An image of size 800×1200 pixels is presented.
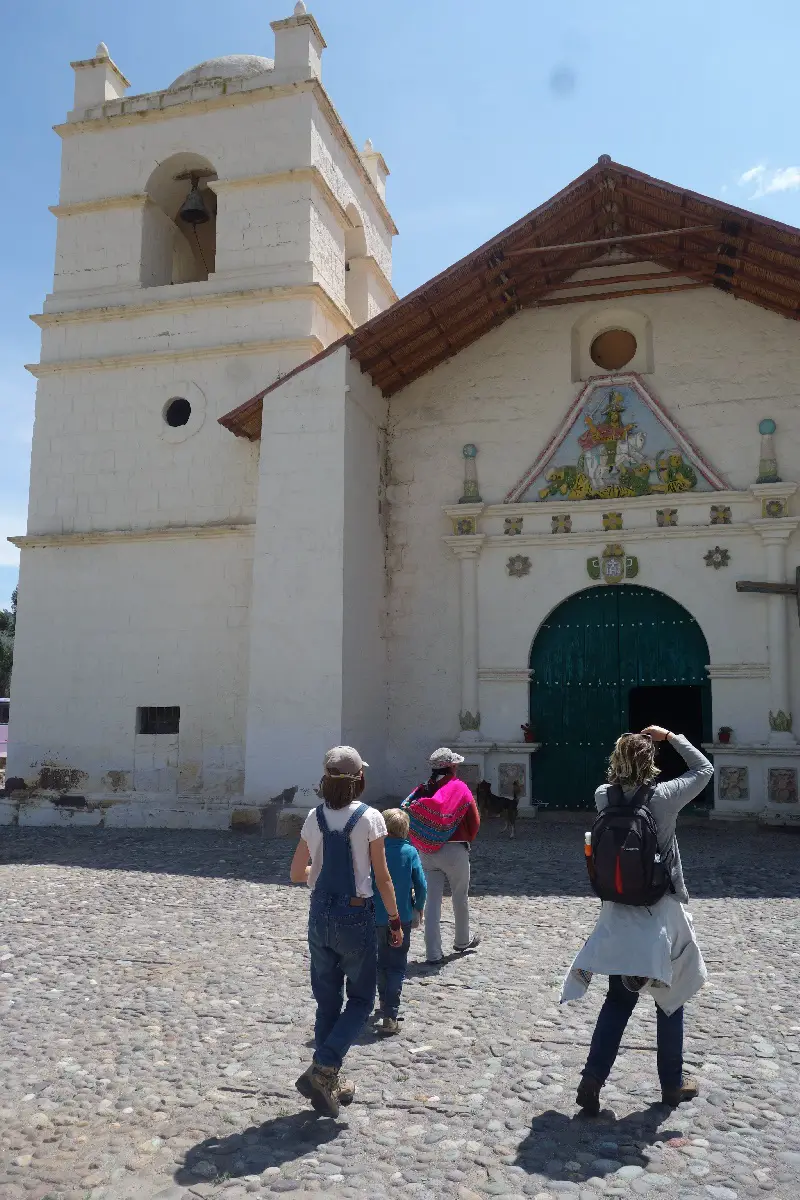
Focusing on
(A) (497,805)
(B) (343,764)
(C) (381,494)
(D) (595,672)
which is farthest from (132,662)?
(B) (343,764)

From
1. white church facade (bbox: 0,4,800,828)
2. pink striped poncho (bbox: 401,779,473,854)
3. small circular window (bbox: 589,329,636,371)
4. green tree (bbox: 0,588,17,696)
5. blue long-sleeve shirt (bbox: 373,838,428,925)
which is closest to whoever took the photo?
blue long-sleeve shirt (bbox: 373,838,428,925)

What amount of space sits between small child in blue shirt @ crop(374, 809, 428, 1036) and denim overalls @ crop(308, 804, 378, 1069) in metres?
0.83

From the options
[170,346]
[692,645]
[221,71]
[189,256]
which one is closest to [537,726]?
[692,645]

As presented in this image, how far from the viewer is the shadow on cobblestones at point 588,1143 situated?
352cm

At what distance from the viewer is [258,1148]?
3719mm

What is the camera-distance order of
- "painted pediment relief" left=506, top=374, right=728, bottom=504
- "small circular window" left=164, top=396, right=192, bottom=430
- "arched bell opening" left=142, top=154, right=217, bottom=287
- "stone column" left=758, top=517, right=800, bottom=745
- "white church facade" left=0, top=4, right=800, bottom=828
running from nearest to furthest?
"stone column" left=758, top=517, right=800, bottom=745 < "white church facade" left=0, top=4, right=800, bottom=828 < "painted pediment relief" left=506, top=374, right=728, bottom=504 < "small circular window" left=164, top=396, right=192, bottom=430 < "arched bell opening" left=142, top=154, right=217, bottom=287

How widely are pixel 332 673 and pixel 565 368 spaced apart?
5603 mm

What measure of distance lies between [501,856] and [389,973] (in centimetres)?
Result: 526

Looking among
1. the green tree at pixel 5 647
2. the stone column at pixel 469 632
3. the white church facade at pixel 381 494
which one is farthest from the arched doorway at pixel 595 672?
the green tree at pixel 5 647

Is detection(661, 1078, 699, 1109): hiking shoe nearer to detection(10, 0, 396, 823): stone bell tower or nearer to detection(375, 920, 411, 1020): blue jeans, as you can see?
detection(375, 920, 411, 1020): blue jeans

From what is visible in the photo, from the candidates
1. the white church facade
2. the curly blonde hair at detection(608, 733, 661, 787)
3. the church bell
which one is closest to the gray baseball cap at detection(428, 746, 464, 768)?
the curly blonde hair at detection(608, 733, 661, 787)

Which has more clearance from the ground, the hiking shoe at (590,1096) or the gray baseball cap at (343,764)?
the gray baseball cap at (343,764)

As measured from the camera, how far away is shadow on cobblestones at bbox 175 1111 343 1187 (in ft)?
11.6

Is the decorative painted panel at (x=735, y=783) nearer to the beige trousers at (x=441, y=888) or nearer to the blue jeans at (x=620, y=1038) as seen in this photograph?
the beige trousers at (x=441, y=888)
